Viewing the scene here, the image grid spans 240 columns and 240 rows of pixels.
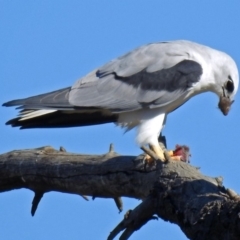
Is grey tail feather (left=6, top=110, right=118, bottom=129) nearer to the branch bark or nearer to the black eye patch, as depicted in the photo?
the branch bark

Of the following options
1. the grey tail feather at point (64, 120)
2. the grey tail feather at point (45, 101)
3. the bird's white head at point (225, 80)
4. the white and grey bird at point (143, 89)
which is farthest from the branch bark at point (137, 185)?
the bird's white head at point (225, 80)

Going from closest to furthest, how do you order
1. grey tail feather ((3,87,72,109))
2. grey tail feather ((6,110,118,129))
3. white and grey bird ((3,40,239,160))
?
grey tail feather ((6,110,118,129)), grey tail feather ((3,87,72,109)), white and grey bird ((3,40,239,160))

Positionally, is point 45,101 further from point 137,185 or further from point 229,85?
point 229,85

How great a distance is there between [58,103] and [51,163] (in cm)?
110

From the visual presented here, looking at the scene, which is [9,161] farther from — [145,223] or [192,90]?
[192,90]

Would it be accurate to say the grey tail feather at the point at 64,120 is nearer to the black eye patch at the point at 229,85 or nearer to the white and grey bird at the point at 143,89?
the white and grey bird at the point at 143,89

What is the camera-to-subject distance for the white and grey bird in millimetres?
8070

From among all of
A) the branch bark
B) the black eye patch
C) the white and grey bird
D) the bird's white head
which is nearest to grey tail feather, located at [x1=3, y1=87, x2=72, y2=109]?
the white and grey bird

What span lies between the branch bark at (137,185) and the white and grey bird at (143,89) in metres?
0.82

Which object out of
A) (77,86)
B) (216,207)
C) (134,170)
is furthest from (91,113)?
(216,207)

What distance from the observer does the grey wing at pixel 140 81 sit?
8.27 metres

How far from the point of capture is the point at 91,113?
329 inches

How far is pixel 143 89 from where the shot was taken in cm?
848

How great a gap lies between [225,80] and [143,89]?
89 centimetres
